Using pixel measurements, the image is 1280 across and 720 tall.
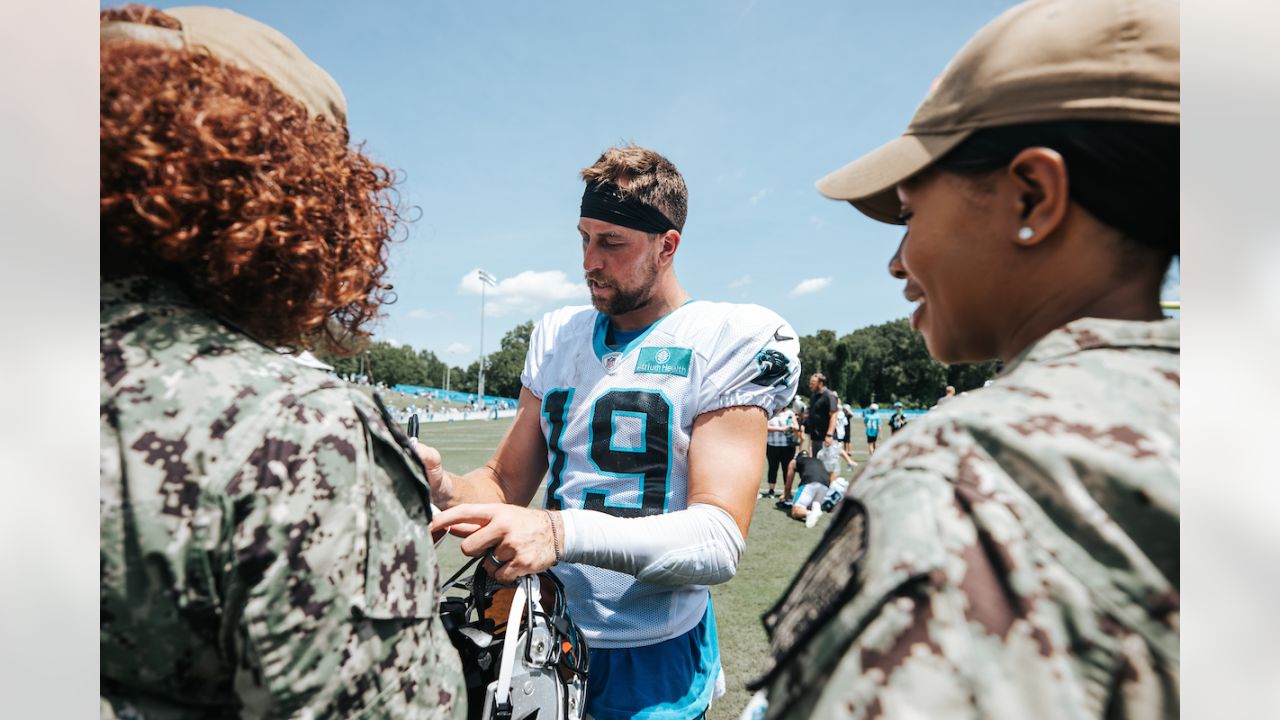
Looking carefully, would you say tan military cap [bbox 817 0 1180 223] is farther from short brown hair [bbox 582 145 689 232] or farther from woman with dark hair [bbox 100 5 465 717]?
short brown hair [bbox 582 145 689 232]

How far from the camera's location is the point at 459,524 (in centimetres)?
149

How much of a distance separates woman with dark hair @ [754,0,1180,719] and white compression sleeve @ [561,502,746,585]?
955mm

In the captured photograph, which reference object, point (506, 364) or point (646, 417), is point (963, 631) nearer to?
point (646, 417)

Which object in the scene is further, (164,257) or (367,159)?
(367,159)

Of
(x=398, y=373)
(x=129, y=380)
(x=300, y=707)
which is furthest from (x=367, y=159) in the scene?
(x=398, y=373)

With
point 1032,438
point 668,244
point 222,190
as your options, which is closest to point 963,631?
point 1032,438

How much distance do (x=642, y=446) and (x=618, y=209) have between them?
2.96 ft

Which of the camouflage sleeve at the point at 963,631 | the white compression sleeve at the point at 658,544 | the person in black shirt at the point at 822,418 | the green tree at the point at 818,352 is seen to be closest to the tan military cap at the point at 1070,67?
the camouflage sleeve at the point at 963,631

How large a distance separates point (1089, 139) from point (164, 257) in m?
1.31

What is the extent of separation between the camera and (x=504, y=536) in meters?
1.53

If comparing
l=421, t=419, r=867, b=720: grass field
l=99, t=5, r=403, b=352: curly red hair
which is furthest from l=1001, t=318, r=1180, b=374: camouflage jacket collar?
l=421, t=419, r=867, b=720: grass field

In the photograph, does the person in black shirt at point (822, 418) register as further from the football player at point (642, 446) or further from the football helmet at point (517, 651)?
the football helmet at point (517, 651)

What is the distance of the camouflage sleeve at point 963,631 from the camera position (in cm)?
58

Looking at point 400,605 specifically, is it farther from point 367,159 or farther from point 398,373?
point 398,373
